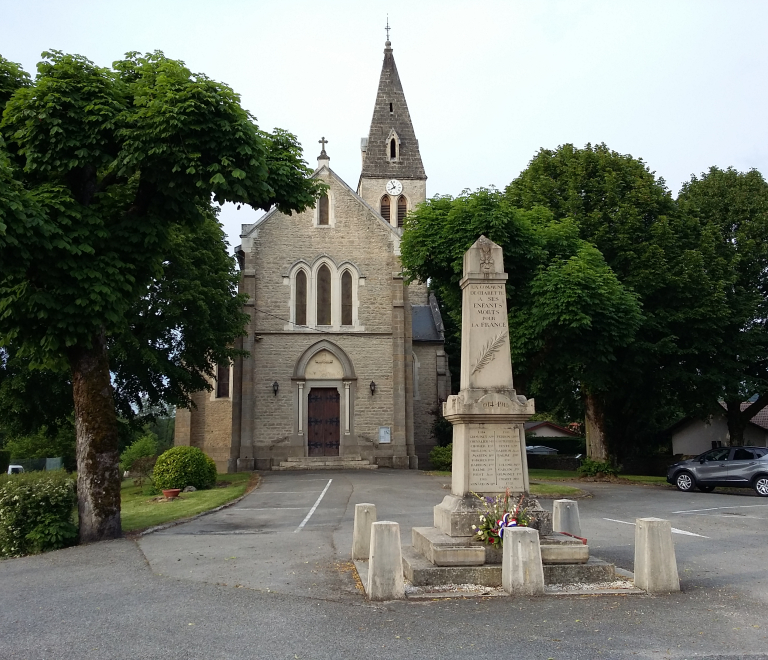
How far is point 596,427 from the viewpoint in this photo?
87.2 feet

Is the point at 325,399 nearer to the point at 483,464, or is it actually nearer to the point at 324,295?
the point at 324,295

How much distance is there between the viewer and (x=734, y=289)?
25312mm

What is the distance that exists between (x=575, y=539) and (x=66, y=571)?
21.5ft

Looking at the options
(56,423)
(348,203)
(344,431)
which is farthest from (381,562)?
(348,203)

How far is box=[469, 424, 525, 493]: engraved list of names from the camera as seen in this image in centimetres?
873

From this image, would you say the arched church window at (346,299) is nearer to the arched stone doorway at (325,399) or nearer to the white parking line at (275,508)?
the arched stone doorway at (325,399)

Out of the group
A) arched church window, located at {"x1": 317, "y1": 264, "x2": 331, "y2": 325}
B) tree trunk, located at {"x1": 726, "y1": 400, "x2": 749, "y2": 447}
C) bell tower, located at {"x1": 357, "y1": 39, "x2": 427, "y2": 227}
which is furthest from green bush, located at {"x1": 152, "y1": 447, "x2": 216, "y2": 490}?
bell tower, located at {"x1": 357, "y1": 39, "x2": 427, "y2": 227}

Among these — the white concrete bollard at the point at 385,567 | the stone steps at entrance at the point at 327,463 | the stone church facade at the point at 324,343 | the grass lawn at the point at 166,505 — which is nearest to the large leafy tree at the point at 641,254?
the stone church facade at the point at 324,343

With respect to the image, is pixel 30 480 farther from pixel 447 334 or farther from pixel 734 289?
pixel 447 334

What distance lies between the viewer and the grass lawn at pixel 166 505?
14320 mm

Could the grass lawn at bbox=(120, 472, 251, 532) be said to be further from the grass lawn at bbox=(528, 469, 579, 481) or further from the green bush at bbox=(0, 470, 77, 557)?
the grass lawn at bbox=(528, 469, 579, 481)

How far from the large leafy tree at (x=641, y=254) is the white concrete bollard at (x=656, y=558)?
15480mm

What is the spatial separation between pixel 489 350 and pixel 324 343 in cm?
2102

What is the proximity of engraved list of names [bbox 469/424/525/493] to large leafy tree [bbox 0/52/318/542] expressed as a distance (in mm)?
5421
